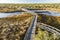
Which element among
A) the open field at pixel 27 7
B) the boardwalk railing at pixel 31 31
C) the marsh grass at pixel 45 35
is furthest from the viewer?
the open field at pixel 27 7

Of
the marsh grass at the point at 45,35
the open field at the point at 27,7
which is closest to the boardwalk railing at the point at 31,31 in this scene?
the marsh grass at the point at 45,35

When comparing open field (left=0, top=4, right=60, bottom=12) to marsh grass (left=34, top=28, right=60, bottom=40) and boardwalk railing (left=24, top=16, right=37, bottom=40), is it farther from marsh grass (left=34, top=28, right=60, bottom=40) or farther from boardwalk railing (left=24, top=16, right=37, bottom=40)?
marsh grass (left=34, top=28, right=60, bottom=40)

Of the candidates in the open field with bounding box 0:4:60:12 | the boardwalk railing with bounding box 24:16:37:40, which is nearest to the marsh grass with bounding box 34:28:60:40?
the boardwalk railing with bounding box 24:16:37:40

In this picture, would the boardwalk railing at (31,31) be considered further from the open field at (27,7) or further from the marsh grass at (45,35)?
the open field at (27,7)

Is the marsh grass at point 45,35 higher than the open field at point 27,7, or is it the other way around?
the open field at point 27,7

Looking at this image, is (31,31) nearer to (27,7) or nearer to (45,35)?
(45,35)

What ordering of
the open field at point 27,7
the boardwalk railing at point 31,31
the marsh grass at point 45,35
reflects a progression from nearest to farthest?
1. the boardwalk railing at point 31,31
2. the marsh grass at point 45,35
3. the open field at point 27,7

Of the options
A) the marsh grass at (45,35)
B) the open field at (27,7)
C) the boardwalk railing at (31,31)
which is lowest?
the marsh grass at (45,35)

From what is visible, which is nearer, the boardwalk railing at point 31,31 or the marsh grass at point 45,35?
the boardwalk railing at point 31,31

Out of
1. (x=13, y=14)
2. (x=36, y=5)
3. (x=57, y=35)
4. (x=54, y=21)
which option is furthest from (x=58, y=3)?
(x=57, y=35)

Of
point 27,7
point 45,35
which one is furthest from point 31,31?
point 27,7

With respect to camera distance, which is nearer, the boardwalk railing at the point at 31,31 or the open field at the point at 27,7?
the boardwalk railing at the point at 31,31
